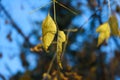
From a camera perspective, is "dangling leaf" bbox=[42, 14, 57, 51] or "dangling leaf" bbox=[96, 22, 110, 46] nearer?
"dangling leaf" bbox=[42, 14, 57, 51]

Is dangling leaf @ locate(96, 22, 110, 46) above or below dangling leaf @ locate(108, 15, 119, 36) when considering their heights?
below

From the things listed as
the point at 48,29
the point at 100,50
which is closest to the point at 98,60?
the point at 100,50

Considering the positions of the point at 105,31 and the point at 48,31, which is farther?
the point at 105,31

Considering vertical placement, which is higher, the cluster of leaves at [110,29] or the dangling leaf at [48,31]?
the dangling leaf at [48,31]

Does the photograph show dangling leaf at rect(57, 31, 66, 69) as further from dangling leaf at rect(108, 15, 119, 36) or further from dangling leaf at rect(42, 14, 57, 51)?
dangling leaf at rect(108, 15, 119, 36)

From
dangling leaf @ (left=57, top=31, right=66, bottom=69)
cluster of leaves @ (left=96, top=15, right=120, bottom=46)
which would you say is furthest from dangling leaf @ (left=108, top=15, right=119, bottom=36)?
dangling leaf @ (left=57, top=31, right=66, bottom=69)

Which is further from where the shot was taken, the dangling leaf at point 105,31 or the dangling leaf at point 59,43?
the dangling leaf at point 105,31

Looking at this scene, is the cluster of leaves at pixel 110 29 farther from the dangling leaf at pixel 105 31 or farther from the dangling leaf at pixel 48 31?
the dangling leaf at pixel 48 31

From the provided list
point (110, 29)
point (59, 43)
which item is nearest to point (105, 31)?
point (110, 29)

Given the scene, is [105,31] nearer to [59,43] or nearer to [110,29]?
[110,29]

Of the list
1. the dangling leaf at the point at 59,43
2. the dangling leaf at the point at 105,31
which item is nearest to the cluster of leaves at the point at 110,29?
the dangling leaf at the point at 105,31

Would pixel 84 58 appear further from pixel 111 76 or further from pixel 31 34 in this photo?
pixel 31 34

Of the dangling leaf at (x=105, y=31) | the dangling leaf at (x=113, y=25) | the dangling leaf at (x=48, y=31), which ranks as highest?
the dangling leaf at (x=48, y=31)
